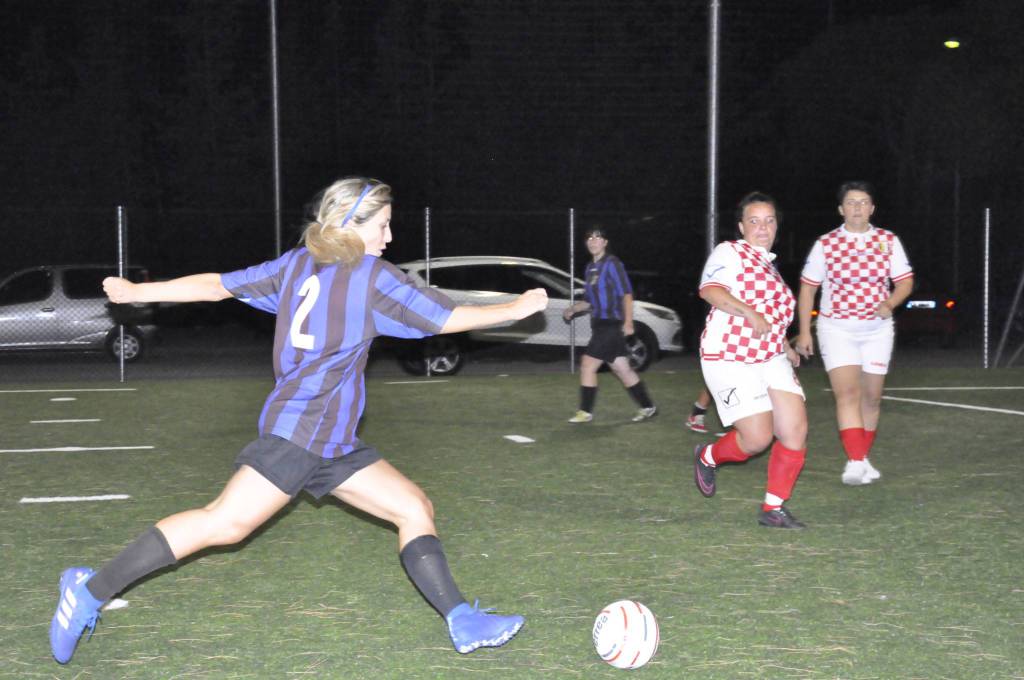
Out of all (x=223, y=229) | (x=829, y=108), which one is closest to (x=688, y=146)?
(x=829, y=108)

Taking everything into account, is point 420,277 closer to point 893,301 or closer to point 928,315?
point 928,315

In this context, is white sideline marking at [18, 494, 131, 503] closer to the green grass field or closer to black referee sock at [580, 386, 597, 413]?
the green grass field

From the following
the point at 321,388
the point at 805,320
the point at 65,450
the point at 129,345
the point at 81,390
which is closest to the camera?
the point at 321,388

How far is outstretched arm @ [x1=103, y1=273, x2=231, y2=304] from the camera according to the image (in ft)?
13.8

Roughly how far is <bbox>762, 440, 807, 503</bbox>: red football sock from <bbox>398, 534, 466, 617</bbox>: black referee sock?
2.47m

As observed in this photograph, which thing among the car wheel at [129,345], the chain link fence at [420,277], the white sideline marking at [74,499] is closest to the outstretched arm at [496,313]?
the chain link fence at [420,277]

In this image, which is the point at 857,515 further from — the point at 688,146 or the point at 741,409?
the point at 688,146

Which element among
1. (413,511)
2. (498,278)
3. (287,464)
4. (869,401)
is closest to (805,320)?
(869,401)

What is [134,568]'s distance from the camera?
4.03m

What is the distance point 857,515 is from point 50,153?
89.0 ft

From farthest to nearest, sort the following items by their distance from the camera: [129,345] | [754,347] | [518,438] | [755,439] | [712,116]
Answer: [129,345]
[712,116]
[518,438]
[755,439]
[754,347]

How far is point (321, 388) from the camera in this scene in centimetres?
407

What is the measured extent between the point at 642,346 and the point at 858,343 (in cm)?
880

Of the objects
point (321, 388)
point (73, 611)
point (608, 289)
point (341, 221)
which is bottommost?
point (73, 611)
